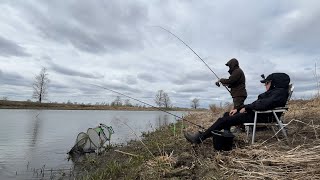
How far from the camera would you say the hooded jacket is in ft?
25.5

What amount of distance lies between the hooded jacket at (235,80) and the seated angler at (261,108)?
45.4 inches

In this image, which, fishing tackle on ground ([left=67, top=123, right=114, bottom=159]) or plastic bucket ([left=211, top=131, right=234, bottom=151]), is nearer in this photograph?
plastic bucket ([left=211, top=131, right=234, bottom=151])

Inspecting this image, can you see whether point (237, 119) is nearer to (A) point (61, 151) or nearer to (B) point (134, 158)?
(B) point (134, 158)

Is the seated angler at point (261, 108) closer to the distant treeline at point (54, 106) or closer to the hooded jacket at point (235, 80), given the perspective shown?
the hooded jacket at point (235, 80)

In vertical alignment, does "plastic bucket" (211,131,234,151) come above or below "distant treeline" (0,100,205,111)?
below

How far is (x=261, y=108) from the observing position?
19.8 feet

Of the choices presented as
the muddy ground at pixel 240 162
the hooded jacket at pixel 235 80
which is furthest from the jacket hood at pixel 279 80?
the hooded jacket at pixel 235 80

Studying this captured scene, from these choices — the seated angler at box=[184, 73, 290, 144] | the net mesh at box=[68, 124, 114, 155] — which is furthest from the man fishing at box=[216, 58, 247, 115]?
the net mesh at box=[68, 124, 114, 155]

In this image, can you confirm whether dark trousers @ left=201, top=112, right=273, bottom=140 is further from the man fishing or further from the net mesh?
the net mesh

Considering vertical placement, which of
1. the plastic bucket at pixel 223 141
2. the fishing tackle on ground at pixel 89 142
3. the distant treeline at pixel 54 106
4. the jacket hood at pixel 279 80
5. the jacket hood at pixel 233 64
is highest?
the distant treeline at pixel 54 106

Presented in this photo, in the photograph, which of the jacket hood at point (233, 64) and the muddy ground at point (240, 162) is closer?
the muddy ground at point (240, 162)

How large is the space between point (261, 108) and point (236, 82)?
1.91 metres

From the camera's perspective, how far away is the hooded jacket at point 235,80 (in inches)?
305

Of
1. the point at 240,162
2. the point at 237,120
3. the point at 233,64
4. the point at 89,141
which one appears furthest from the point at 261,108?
the point at 89,141
